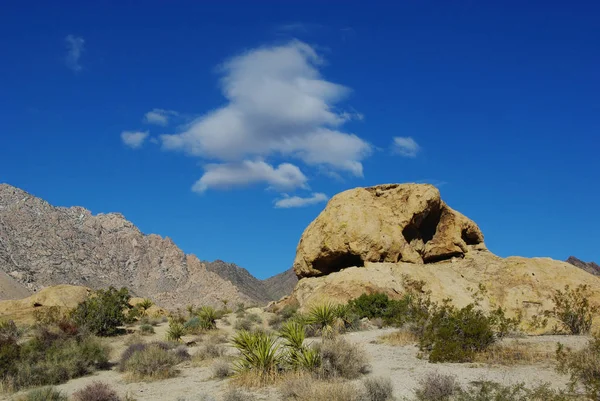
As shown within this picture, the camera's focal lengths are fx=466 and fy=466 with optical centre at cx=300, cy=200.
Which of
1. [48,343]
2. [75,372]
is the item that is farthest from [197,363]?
[48,343]

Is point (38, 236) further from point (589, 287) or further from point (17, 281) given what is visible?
point (589, 287)

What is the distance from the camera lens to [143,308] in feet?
113

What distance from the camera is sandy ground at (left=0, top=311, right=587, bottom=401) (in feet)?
33.7

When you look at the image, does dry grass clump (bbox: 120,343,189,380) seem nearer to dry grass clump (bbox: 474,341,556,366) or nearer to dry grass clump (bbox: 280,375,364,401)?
dry grass clump (bbox: 280,375,364,401)

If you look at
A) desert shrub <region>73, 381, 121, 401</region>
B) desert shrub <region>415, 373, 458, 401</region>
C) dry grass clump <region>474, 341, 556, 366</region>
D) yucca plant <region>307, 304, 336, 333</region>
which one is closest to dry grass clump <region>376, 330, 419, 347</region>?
yucca plant <region>307, 304, 336, 333</region>

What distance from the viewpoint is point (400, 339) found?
1625 cm

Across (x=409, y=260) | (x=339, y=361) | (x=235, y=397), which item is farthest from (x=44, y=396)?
(x=409, y=260)

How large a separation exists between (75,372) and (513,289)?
2063 cm

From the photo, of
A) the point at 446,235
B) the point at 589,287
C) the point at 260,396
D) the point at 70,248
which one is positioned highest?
the point at 70,248

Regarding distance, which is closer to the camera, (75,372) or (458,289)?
(75,372)

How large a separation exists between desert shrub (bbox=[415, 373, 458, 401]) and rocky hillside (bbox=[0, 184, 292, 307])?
52952 millimetres

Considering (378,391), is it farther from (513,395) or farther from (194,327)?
(194,327)

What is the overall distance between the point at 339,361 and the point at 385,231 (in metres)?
16.4

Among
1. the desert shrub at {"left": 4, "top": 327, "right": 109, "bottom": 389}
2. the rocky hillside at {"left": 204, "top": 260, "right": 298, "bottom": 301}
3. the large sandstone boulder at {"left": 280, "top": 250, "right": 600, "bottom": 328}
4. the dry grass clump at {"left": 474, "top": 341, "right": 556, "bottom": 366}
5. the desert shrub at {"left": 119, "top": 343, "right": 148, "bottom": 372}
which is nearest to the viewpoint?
the dry grass clump at {"left": 474, "top": 341, "right": 556, "bottom": 366}
